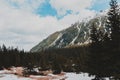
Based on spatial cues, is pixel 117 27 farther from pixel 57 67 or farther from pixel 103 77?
pixel 57 67

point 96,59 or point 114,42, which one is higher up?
point 114,42

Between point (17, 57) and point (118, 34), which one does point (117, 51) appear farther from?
point (17, 57)

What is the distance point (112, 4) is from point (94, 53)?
7138 mm

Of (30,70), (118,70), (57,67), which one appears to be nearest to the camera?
(118,70)

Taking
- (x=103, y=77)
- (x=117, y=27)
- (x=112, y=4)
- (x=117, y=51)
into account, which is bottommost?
(x=103, y=77)

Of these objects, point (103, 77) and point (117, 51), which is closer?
point (117, 51)

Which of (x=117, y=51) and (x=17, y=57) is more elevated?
(x=17, y=57)

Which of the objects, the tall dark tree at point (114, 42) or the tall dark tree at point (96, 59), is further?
the tall dark tree at point (96, 59)

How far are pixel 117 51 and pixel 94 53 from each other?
432cm

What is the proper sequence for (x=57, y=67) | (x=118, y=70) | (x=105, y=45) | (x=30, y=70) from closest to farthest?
(x=118, y=70) → (x=105, y=45) → (x=30, y=70) → (x=57, y=67)

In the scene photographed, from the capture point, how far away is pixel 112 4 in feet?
130

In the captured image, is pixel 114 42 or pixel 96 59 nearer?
pixel 114 42

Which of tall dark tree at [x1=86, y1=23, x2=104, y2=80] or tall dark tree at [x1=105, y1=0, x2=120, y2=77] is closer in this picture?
tall dark tree at [x1=105, y1=0, x2=120, y2=77]

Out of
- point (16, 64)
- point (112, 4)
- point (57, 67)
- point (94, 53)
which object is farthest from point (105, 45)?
point (16, 64)
